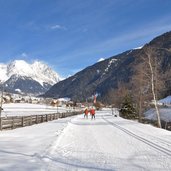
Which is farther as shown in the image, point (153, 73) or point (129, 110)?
point (129, 110)

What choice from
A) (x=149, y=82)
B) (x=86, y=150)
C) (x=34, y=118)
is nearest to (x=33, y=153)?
(x=86, y=150)

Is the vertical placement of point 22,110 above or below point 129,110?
above

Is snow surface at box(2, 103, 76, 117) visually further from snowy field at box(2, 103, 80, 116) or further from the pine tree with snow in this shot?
the pine tree with snow

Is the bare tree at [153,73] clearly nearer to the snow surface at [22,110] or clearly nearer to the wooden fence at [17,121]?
the wooden fence at [17,121]

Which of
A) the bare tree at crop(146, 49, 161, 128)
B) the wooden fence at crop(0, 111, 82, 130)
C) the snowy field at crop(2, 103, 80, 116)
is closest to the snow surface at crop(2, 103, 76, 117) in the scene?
the snowy field at crop(2, 103, 80, 116)

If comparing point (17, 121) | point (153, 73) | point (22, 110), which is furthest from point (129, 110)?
point (22, 110)

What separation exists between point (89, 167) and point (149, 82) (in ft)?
114

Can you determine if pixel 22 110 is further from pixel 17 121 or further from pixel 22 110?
pixel 17 121

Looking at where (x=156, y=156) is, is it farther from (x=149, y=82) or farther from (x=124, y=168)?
(x=149, y=82)

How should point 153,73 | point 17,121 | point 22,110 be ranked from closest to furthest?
point 17,121, point 153,73, point 22,110

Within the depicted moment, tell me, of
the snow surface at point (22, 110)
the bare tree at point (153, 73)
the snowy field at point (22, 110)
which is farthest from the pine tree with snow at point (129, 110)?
the snowy field at point (22, 110)

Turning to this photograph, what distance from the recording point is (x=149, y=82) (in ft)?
143

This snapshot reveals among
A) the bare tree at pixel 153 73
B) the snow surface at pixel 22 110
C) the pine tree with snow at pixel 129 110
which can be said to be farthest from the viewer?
the snow surface at pixel 22 110

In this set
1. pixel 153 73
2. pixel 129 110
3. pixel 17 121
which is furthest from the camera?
pixel 129 110
